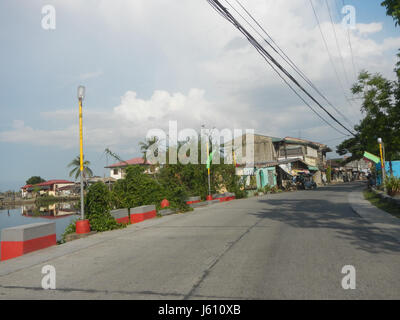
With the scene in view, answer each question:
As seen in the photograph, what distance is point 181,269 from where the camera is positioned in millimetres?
6195

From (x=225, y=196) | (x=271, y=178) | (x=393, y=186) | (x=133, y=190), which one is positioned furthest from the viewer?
(x=271, y=178)

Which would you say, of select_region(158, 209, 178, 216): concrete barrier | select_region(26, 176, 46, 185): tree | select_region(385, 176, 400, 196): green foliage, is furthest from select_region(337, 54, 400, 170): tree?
select_region(26, 176, 46, 185): tree

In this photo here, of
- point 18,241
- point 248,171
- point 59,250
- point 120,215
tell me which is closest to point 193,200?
point 120,215

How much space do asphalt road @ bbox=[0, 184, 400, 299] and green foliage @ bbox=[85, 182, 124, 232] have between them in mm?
1005

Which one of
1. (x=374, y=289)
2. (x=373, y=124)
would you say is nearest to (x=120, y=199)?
(x=374, y=289)

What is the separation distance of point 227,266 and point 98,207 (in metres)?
6.41

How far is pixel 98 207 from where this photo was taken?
447 inches

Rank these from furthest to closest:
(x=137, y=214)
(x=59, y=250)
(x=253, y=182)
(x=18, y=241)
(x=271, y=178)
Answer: (x=271, y=178) < (x=253, y=182) < (x=137, y=214) < (x=59, y=250) < (x=18, y=241)

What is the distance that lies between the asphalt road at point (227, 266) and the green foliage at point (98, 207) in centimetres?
101

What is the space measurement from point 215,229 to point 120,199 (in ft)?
19.4

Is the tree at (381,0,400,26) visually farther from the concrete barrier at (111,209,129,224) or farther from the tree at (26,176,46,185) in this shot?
the tree at (26,176,46,185)

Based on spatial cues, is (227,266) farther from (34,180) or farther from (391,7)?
(34,180)

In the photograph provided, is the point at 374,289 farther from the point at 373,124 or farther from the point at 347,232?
the point at 373,124

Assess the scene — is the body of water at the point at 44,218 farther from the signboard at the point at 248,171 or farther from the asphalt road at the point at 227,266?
the signboard at the point at 248,171
